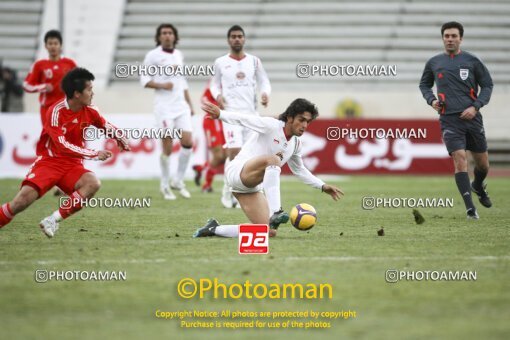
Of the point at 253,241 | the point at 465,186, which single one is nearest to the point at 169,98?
the point at 465,186

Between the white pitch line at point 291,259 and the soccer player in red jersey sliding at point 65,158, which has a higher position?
the soccer player in red jersey sliding at point 65,158

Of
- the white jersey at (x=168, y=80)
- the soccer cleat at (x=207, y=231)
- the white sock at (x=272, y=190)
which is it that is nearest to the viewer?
the white sock at (x=272, y=190)

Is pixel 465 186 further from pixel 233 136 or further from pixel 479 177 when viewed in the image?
pixel 233 136

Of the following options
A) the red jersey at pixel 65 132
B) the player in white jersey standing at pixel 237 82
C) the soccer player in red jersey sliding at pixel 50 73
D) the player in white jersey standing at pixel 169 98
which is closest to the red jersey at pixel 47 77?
the soccer player in red jersey sliding at pixel 50 73

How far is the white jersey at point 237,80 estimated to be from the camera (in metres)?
12.9

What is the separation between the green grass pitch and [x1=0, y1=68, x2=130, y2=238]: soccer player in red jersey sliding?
32 centimetres

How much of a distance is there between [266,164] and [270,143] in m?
0.23

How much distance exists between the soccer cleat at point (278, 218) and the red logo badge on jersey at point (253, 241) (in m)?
0.52

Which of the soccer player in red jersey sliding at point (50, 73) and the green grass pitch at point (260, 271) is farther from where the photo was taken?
the soccer player in red jersey sliding at point (50, 73)

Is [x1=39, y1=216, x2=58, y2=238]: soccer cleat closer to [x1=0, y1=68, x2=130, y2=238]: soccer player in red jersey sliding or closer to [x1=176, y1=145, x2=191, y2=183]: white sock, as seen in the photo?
[x1=0, y1=68, x2=130, y2=238]: soccer player in red jersey sliding

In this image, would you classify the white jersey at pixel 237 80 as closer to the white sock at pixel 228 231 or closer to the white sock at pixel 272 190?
the white sock at pixel 228 231

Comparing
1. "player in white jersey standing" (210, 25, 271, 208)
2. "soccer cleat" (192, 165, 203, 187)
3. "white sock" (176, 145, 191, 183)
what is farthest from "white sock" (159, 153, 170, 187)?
"soccer cleat" (192, 165, 203, 187)

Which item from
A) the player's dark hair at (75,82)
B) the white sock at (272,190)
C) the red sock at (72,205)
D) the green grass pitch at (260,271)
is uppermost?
the player's dark hair at (75,82)

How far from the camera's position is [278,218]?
8.25 m
